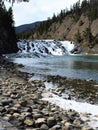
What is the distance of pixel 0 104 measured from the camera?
15812 millimetres

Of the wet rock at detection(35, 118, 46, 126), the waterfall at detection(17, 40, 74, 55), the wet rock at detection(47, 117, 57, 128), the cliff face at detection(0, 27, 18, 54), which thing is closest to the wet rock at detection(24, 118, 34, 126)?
the wet rock at detection(35, 118, 46, 126)

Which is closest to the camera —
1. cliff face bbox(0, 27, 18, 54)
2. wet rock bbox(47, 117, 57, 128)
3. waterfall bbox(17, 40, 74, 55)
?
wet rock bbox(47, 117, 57, 128)

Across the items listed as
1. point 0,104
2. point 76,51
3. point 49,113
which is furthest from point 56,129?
point 76,51

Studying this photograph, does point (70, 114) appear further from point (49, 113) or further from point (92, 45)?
point (92, 45)

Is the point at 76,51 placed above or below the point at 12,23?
below

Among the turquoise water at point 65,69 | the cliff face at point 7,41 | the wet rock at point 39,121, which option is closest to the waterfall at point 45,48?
the cliff face at point 7,41

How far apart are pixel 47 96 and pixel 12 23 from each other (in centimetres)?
11721

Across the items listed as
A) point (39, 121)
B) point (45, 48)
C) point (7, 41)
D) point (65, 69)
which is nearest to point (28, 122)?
point (39, 121)

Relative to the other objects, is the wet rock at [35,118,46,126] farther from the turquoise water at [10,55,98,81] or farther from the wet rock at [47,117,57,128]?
the turquoise water at [10,55,98,81]

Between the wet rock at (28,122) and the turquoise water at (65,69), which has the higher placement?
the wet rock at (28,122)

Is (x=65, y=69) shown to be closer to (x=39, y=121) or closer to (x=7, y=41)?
(x=39, y=121)

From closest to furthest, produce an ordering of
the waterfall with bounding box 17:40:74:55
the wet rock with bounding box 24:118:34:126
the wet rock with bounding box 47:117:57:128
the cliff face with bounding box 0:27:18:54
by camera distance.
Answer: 1. the wet rock with bounding box 24:118:34:126
2. the wet rock with bounding box 47:117:57:128
3. the cliff face with bounding box 0:27:18:54
4. the waterfall with bounding box 17:40:74:55

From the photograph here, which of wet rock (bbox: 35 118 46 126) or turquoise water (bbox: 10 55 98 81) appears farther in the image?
turquoise water (bbox: 10 55 98 81)

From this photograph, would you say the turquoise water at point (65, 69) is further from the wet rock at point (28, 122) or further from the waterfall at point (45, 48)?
the waterfall at point (45, 48)
